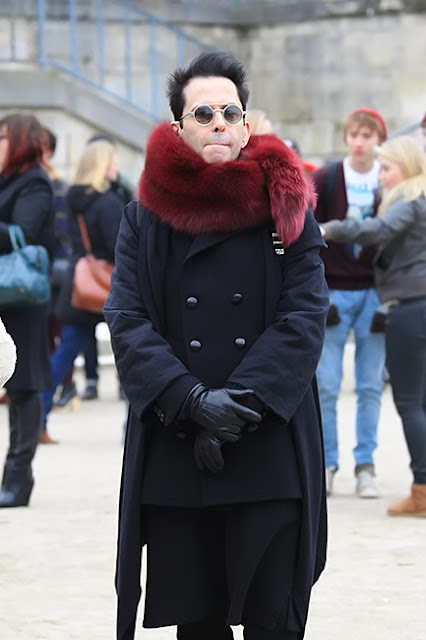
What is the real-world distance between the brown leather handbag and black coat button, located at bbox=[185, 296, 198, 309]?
220 inches

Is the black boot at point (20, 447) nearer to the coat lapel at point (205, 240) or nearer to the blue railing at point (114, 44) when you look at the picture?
the coat lapel at point (205, 240)

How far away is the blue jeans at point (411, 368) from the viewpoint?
680 centimetres

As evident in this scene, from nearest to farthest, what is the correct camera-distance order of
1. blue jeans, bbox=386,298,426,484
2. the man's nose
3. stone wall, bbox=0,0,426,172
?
the man's nose < blue jeans, bbox=386,298,426,484 < stone wall, bbox=0,0,426,172

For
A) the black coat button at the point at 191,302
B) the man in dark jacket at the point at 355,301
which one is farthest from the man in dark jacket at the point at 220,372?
the man in dark jacket at the point at 355,301

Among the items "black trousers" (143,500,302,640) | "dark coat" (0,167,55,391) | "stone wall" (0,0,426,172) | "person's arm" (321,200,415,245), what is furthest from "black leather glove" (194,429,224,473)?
"stone wall" (0,0,426,172)

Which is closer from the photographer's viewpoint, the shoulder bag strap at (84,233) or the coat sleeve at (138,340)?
the coat sleeve at (138,340)

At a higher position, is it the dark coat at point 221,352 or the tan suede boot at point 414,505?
the dark coat at point 221,352

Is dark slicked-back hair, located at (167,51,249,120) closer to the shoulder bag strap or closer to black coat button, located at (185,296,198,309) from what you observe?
black coat button, located at (185,296,198,309)

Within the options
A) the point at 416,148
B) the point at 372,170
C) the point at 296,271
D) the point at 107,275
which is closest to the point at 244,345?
the point at 296,271

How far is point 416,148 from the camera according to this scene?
7.02 m

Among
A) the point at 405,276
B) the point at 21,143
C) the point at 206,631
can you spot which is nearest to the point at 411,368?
the point at 405,276

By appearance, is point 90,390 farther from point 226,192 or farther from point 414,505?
point 226,192

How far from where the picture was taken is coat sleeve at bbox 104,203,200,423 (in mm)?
3812

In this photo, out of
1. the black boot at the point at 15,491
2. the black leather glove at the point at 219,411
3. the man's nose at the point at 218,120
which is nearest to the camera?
the black leather glove at the point at 219,411
